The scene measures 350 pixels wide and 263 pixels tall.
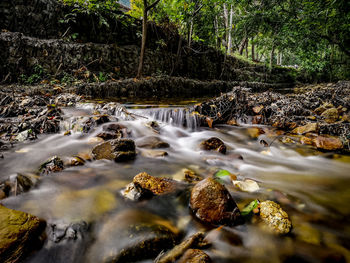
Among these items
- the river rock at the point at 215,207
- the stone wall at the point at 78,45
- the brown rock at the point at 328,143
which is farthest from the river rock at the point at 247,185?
the stone wall at the point at 78,45

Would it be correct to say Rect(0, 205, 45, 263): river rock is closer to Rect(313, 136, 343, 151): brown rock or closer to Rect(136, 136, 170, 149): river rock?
Result: Rect(136, 136, 170, 149): river rock

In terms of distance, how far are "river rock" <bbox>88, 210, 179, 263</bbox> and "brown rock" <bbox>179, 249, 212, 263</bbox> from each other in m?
0.16

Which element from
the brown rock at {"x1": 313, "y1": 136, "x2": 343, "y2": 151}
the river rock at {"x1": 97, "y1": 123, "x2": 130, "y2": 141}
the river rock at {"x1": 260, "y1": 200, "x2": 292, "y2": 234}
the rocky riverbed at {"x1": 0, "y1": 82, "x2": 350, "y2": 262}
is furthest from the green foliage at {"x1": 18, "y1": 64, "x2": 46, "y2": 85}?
the brown rock at {"x1": 313, "y1": 136, "x2": 343, "y2": 151}

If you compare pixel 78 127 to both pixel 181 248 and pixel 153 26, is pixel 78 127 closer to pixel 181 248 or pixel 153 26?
pixel 181 248

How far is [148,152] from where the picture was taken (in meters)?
2.89

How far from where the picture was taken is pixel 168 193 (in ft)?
5.92

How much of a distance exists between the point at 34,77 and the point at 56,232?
8.32 m

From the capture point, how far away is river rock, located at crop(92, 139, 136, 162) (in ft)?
8.16

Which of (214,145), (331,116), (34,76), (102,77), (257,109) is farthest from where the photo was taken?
(102,77)

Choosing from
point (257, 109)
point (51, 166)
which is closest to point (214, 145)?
point (51, 166)

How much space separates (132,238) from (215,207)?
65 cm

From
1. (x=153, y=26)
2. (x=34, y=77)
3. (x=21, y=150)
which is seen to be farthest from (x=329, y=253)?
(x=153, y=26)

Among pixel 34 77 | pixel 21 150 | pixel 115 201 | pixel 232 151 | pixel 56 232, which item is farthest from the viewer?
pixel 34 77

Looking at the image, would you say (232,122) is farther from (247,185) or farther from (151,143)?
(247,185)
